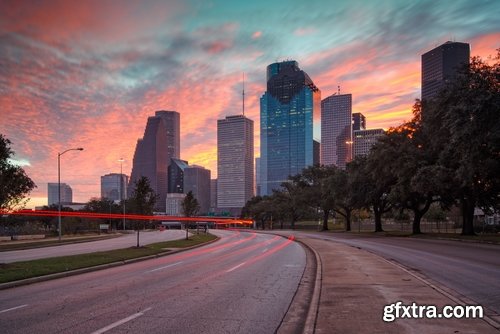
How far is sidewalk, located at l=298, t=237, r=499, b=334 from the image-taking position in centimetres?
809

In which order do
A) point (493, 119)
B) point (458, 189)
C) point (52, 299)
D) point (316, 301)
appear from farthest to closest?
point (458, 189), point (493, 119), point (52, 299), point (316, 301)

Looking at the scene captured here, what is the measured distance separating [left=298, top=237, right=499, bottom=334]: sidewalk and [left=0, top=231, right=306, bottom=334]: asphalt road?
3.45 ft

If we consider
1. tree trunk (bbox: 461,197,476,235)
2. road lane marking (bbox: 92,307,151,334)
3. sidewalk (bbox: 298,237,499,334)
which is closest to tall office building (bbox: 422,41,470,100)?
tree trunk (bbox: 461,197,476,235)

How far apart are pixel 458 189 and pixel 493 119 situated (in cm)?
1427

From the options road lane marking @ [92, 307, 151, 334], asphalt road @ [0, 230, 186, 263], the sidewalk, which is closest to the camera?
the sidewalk

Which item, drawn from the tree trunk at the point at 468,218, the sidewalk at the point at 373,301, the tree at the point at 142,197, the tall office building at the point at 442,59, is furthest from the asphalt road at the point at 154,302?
the tall office building at the point at 442,59

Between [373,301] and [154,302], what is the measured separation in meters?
5.13

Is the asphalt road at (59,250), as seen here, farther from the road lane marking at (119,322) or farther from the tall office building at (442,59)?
the tall office building at (442,59)

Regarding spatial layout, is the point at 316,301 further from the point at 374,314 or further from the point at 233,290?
the point at 233,290

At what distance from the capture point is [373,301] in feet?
34.8

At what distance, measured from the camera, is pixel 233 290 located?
43.9 ft

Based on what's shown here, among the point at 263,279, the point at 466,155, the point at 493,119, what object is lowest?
the point at 263,279

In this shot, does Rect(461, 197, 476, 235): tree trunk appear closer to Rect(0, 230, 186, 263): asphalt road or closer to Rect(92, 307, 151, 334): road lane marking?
Rect(0, 230, 186, 263): asphalt road

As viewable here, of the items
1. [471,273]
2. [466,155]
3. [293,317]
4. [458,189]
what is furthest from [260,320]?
[458,189]
